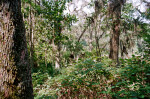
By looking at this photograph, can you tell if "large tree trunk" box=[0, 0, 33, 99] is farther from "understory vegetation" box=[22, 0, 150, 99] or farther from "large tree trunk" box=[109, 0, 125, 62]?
"large tree trunk" box=[109, 0, 125, 62]

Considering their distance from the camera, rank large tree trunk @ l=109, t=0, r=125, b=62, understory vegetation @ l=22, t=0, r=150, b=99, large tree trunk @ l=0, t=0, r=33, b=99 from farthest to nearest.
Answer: large tree trunk @ l=109, t=0, r=125, b=62
understory vegetation @ l=22, t=0, r=150, b=99
large tree trunk @ l=0, t=0, r=33, b=99

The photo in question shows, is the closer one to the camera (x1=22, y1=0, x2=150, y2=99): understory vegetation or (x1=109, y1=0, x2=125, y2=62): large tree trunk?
(x1=22, y1=0, x2=150, y2=99): understory vegetation

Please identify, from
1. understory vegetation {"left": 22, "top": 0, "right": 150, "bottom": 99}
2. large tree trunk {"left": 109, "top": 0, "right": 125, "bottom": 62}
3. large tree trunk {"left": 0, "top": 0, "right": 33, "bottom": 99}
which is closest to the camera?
large tree trunk {"left": 0, "top": 0, "right": 33, "bottom": 99}

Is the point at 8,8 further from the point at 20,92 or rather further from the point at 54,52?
the point at 54,52

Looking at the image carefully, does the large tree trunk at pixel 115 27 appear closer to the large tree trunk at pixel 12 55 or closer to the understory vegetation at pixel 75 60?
the understory vegetation at pixel 75 60

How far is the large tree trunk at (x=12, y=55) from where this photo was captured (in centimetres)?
147

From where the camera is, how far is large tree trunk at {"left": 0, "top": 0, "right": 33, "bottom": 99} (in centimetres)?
147

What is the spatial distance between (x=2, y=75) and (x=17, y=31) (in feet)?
2.38

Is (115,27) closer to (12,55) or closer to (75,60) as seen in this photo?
(75,60)

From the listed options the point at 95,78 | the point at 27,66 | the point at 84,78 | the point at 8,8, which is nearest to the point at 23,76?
the point at 27,66

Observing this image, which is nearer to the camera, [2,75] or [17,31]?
[2,75]

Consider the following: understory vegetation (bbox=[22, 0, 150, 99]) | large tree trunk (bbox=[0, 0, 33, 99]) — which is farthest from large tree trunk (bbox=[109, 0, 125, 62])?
large tree trunk (bbox=[0, 0, 33, 99])

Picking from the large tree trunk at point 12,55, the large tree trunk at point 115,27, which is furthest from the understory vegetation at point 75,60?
the large tree trunk at point 12,55

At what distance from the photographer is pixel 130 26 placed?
10672mm
